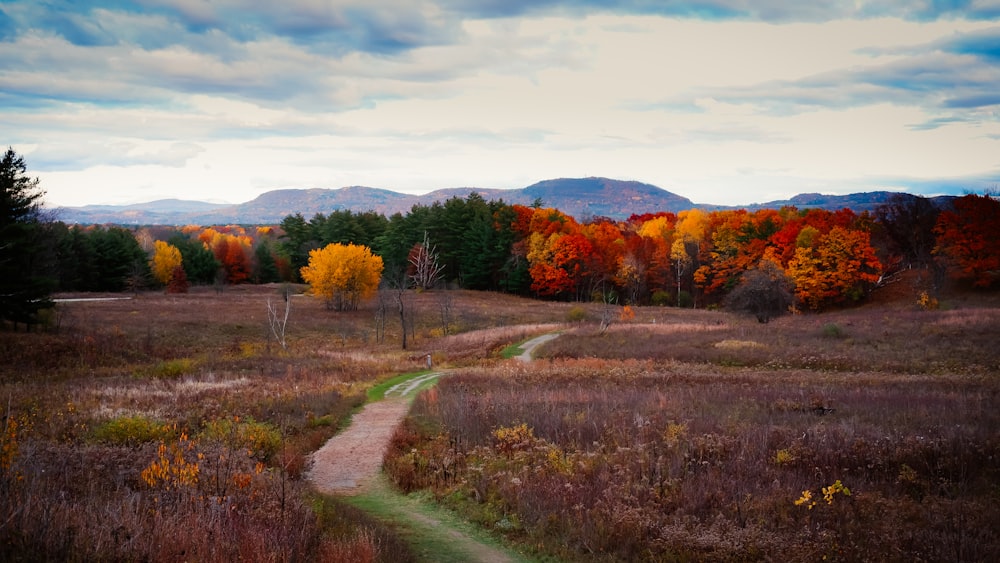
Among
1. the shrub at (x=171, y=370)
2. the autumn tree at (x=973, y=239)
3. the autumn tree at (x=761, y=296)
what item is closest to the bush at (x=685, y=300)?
the autumn tree at (x=973, y=239)

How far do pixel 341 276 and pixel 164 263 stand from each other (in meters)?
48.9

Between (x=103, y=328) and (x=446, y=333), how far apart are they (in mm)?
25691

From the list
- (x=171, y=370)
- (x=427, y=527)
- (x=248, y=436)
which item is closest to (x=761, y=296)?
(x=171, y=370)

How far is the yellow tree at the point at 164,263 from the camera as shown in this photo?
10056 centimetres

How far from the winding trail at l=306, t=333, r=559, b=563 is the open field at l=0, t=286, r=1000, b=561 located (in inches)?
17.6

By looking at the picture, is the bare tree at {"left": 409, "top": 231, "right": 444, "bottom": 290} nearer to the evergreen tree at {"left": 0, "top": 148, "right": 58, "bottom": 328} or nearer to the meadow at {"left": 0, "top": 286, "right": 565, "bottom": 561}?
the meadow at {"left": 0, "top": 286, "right": 565, "bottom": 561}

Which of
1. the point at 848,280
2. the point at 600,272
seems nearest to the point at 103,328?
the point at 600,272

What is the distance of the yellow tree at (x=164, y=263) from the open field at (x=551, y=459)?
80.8 m

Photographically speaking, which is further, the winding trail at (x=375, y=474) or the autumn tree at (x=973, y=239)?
the autumn tree at (x=973, y=239)

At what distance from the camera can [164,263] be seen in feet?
333

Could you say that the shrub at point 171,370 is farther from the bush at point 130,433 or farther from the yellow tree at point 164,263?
the yellow tree at point 164,263

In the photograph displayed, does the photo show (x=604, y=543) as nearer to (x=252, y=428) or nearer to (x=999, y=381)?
(x=252, y=428)

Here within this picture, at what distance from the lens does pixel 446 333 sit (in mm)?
52375

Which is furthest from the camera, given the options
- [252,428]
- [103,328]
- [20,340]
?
[103,328]
